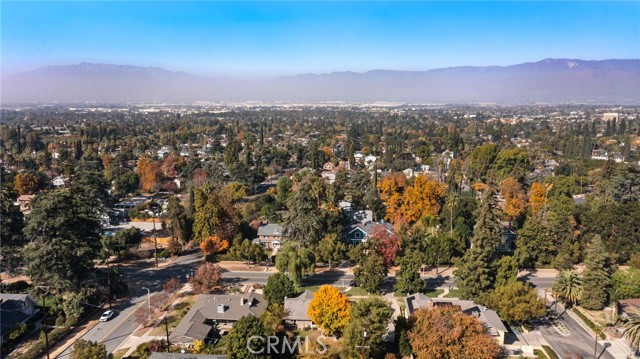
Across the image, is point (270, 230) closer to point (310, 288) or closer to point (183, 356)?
point (310, 288)

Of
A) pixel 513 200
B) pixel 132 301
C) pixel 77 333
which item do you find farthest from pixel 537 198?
pixel 77 333

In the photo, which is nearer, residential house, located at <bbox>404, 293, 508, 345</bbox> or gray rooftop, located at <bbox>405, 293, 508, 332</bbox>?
residential house, located at <bbox>404, 293, 508, 345</bbox>

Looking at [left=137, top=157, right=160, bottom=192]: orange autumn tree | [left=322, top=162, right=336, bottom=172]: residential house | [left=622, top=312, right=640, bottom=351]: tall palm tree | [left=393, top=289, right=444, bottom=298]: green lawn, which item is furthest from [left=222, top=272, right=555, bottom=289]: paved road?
[left=322, top=162, right=336, bottom=172]: residential house

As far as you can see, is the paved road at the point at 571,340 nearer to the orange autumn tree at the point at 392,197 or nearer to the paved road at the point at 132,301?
the orange autumn tree at the point at 392,197

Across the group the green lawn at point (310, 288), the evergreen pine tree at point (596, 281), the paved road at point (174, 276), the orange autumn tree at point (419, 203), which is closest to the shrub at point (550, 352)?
the evergreen pine tree at point (596, 281)

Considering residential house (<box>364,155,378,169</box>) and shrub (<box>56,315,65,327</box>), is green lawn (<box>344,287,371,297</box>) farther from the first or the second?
residential house (<box>364,155,378,169</box>)

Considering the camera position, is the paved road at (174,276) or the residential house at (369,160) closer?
the paved road at (174,276)

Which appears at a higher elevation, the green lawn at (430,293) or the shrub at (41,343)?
the shrub at (41,343)
